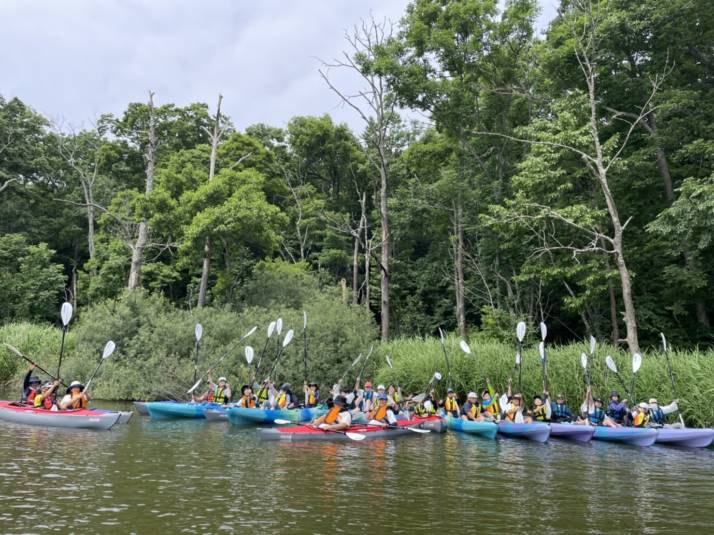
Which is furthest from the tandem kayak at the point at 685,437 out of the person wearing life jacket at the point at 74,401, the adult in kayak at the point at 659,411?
the person wearing life jacket at the point at 74,401

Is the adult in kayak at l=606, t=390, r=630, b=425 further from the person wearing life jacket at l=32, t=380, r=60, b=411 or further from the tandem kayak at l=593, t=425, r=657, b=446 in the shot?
the person wearing life jacket at l=32, t=380, r=60, b=411

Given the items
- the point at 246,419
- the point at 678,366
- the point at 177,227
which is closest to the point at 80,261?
the point at 177,227

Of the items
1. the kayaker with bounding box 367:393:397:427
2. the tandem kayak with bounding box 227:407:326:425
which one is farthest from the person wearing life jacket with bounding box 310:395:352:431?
the tandem kayak with bounding box 227:407:326:425

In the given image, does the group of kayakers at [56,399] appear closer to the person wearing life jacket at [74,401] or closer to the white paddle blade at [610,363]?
the person wearing life jacket at [74,401]

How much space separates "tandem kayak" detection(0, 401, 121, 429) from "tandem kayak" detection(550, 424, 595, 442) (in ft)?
31.5

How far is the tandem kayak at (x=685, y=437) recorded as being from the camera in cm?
1245

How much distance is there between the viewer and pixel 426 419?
15.1 metres

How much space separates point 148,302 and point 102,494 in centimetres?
1632

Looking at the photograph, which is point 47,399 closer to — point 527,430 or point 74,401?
point 74,401

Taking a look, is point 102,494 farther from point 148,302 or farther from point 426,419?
point 148,302

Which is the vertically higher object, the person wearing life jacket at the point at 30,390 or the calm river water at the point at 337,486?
the person wearing life jacket at the point at 30,390

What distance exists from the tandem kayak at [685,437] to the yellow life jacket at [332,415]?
21.6ft

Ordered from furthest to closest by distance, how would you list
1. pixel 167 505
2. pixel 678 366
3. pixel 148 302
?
pixel 148 302 → pixel 678 366 → pixel 167 505

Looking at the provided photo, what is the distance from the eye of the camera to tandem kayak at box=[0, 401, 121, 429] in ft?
43.7
